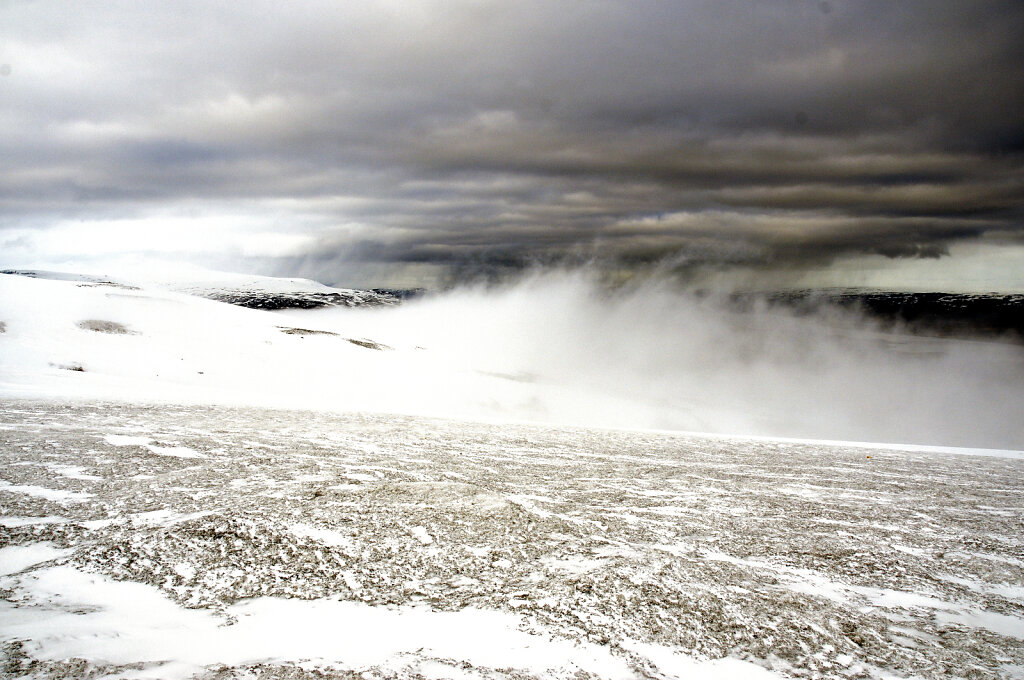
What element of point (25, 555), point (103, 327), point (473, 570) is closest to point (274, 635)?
point (473, 570)

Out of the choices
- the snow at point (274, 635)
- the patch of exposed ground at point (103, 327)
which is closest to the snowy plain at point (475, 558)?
the snow at point (274, 635)

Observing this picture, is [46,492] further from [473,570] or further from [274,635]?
[473,570]

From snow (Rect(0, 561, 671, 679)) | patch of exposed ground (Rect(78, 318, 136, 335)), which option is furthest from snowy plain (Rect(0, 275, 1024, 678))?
patch of exposed ground (Rect(78, 318, 136, 335))

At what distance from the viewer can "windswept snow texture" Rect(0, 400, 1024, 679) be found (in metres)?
4.29

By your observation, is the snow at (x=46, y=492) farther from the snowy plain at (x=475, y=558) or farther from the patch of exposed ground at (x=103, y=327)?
the patch of exposed ground at (x=103, y=327)

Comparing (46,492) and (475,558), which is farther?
(46,492)

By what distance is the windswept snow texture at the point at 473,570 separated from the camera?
14.1 feet

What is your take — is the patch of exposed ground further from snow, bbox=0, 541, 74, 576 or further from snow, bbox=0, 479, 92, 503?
snow, bbox=0, 541, 74, 576

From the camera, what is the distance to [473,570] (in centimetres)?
569

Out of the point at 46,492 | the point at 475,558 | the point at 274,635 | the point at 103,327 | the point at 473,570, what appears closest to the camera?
the point at 274,635

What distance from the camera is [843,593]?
18.4 ft

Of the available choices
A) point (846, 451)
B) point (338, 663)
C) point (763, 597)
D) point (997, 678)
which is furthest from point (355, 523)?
point (846, 451)

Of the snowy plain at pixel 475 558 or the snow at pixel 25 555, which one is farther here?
the snow at pixel 25 555

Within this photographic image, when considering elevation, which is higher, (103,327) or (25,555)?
(103,327)
